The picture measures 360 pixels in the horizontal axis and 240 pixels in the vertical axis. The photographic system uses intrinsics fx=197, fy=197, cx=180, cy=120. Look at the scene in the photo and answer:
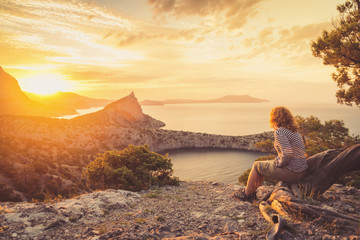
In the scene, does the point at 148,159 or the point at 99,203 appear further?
the point at 148,159

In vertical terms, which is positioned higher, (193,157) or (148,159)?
(148,159)

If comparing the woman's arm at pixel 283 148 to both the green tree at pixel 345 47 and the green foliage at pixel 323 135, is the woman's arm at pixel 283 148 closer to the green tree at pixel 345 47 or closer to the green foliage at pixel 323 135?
the green tree at pixel 345 47

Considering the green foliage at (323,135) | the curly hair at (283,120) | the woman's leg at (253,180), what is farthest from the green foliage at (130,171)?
the green foliage at (323,135)

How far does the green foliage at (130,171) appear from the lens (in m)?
15.3

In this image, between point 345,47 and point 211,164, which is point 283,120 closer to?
point 345,47

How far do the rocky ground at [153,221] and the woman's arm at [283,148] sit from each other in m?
1.51

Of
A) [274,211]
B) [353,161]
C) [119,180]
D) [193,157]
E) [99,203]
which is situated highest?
[353,161]

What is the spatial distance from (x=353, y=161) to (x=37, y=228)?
33.7 ft

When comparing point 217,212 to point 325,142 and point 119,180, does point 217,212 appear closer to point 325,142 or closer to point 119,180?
point 119,180

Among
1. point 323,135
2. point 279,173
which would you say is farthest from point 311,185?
point 323,135

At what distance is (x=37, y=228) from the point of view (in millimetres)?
5672

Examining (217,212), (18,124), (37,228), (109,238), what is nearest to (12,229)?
(37,228)

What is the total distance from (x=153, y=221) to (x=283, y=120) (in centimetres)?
542

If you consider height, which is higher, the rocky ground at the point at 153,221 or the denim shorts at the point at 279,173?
the denim shorts at the point at 279,173
